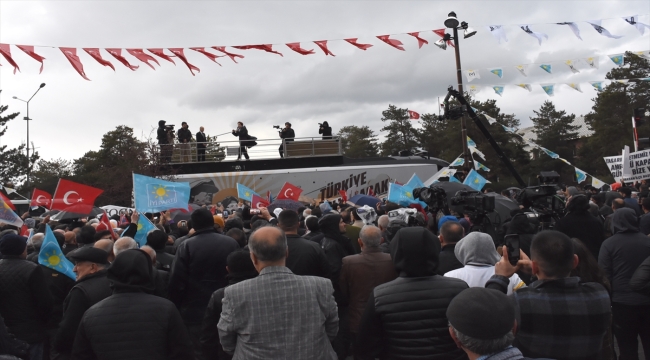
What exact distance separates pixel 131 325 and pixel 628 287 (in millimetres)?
4463

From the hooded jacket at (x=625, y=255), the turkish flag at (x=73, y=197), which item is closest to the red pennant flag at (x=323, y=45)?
the turkish flag at (x=73, y=197)

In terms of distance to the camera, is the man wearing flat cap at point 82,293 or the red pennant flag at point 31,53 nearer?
the man wearing flat cap at point 82,293

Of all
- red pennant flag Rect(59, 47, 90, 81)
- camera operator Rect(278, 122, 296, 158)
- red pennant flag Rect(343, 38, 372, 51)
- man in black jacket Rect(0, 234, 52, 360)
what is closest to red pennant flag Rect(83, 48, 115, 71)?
red pennant flag Rect(59, 47, 90, 81)

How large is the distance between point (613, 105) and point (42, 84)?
153 ft

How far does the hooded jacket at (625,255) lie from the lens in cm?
536

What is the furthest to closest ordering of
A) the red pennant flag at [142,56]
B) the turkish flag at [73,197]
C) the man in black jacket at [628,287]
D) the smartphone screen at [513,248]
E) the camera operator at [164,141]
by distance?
the camera operator at [164,141] → the red pennant flag at [142,56] → the turkish flag at [73,197] → the man in black jacket at [628,287] → the smartphone screen at [513,248]

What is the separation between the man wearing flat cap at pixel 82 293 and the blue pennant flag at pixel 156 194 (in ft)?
14.8

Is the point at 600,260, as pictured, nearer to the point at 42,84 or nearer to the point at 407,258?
the point at 407,258

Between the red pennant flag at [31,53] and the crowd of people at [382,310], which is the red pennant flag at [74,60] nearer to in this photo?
the red pennant flag at [31,53]

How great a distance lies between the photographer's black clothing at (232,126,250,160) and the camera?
23.7 meters

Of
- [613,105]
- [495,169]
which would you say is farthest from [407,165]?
[613,105]

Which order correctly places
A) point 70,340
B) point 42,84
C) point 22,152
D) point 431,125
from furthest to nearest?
point 431,125 < point 22,152 < point 42,84 < point 70,340

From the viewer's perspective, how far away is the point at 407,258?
135 inches

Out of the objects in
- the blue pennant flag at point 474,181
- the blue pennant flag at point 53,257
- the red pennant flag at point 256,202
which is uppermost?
the blue pennant flag at point 474,181
